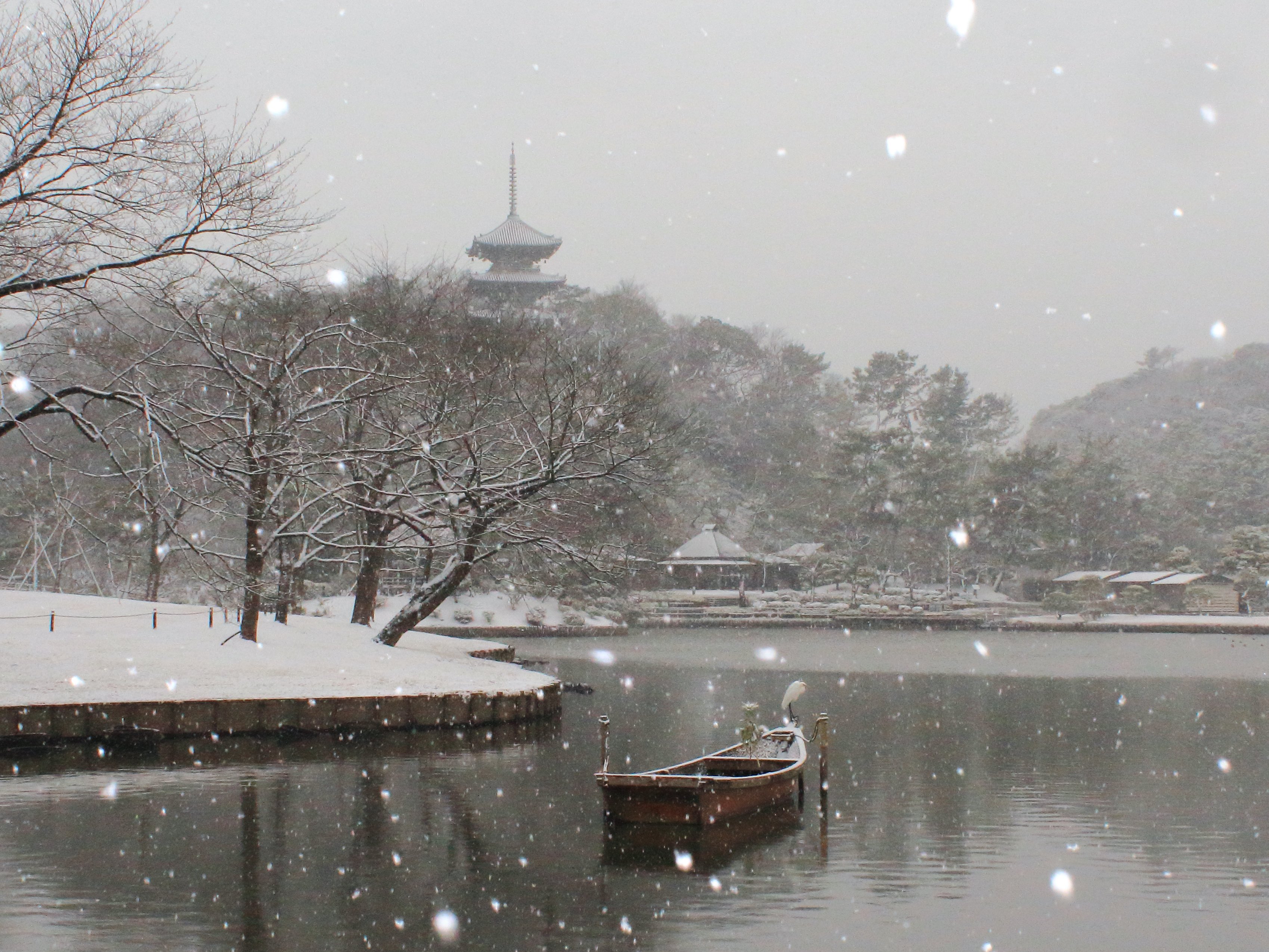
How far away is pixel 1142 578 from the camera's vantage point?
206ft

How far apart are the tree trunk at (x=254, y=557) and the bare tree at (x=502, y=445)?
2.71 m

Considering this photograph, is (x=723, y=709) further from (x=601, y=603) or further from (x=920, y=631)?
(x=920, y=631)

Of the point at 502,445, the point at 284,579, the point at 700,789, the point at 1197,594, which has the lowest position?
the point at 700,789

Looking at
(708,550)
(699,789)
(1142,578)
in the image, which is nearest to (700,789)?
(699,789)

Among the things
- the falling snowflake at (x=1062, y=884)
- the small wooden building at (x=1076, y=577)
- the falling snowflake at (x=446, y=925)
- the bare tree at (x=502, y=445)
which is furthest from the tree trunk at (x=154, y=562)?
the small wooden building at (x=1076, y=577)

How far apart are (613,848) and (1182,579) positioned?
188 ft

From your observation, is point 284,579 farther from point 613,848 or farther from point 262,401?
point 613,848

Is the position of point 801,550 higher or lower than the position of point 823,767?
higher

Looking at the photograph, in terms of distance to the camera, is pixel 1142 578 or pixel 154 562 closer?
pixel 154 562

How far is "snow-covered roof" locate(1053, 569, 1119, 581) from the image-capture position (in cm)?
6406

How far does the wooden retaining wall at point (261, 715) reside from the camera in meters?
17.4

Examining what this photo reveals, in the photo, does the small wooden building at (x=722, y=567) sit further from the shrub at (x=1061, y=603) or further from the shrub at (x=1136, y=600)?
the shrub at (x=1136, y=600)

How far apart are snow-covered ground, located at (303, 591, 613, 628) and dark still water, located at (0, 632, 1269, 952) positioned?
2625 centimetres

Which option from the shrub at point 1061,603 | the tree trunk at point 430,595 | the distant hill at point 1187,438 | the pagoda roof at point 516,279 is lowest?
the shrub at point 1061,603
